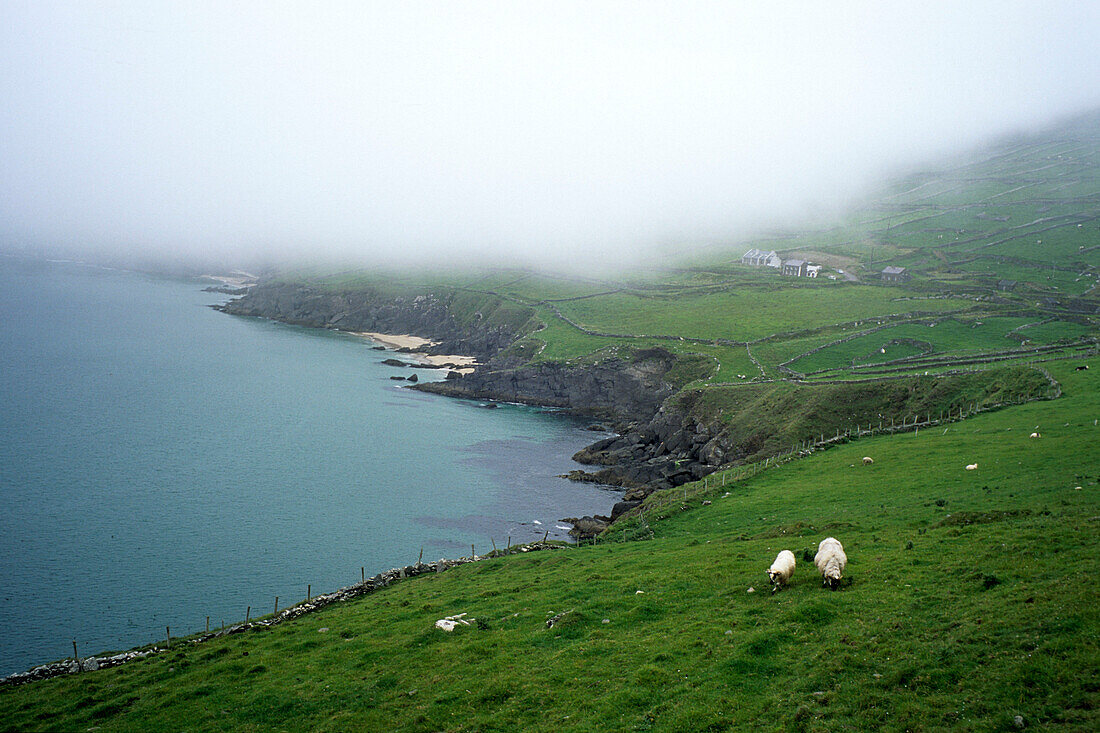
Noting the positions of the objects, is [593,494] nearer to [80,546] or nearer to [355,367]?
[80,546]

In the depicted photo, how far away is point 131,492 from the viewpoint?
75.6 meters

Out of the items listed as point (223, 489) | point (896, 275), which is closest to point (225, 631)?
point (223, 489)

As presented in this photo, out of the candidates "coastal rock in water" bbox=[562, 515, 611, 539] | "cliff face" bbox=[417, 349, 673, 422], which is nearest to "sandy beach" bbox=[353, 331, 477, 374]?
"cliff face" bbox=[417, 349, 673, 422]

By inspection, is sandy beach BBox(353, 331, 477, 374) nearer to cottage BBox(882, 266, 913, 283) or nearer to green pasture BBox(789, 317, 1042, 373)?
green pasture BBox(789, 317, 1042, 373)

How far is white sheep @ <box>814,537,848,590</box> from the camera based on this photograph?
24.2 m

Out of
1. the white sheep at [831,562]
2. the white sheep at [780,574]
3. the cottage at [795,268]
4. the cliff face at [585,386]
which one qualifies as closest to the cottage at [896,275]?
the cottage at [795,268]

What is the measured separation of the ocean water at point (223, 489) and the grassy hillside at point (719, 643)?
23.7 meters

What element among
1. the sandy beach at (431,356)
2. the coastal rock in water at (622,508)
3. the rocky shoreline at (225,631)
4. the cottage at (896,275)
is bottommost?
the coastal rock in water at (622,508)

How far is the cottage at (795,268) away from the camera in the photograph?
18662 cm

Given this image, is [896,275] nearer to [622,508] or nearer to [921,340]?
[921,340]

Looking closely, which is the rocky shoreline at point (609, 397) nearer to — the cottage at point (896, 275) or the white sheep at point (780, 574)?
the white sheep at point (780, 574)

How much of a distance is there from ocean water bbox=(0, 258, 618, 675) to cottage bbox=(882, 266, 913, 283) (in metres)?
94.7

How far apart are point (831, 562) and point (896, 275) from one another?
158 metres

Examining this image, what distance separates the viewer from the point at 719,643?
848 inches
